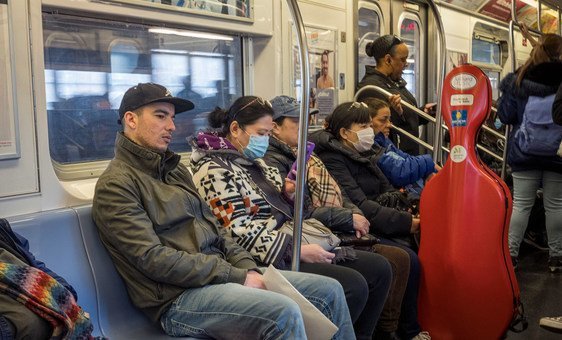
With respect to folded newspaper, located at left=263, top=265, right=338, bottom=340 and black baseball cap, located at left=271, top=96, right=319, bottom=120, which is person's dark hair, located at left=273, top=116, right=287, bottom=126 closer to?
black baseball cap, located at left=271, top=96, right=319, bottom=120

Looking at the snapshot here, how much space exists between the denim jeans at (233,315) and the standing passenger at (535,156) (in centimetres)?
294

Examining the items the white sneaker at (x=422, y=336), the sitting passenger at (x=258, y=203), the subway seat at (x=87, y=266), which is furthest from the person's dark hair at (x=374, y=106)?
the subway seat at (x=87, y=266)

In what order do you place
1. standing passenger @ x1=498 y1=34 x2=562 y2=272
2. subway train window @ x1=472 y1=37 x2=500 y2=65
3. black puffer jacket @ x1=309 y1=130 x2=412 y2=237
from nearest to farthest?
black puffer jacket @ x1=309 y1=130 x2=412 y2=237 < standing passenger @ x1=498 y1=34 x2=562 y2=272 < subway train window @ x1=472 y1=37 x2=500 y2=65

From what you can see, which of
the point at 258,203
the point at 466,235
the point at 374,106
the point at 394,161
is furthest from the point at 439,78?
the point at 258,203

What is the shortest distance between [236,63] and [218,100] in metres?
0.29

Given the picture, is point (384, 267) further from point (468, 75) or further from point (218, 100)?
point (218, 100)

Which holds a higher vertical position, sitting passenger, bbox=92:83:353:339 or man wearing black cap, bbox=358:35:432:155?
man wearing black cap, bbox=358:35:432:155

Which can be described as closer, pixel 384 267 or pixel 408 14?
pixel 384 267

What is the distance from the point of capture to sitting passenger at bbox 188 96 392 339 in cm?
281

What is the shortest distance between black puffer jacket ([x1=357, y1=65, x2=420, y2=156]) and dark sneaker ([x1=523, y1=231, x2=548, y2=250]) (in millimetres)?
1459

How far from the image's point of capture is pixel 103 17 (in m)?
3.04

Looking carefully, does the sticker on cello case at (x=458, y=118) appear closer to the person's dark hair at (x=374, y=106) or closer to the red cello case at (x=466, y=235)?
the red cello case at (x=466, y=235)

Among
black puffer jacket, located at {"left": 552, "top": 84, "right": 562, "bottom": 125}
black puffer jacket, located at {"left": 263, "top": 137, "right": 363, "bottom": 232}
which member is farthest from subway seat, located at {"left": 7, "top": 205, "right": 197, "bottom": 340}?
black puffer jacket, located at {"left": 552, "top": 84, "right": 562, "bottom": 125}

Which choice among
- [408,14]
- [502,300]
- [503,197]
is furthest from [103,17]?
[408,14]
